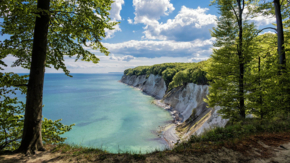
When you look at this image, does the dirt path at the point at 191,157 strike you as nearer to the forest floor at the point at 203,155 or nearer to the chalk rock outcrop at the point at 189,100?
the forest floor at the point at 203,155

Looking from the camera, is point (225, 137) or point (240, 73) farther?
point (240, 73)

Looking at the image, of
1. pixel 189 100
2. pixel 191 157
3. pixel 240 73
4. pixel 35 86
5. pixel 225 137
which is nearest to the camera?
pixel 191 157

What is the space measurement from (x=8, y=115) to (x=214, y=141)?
9.65m

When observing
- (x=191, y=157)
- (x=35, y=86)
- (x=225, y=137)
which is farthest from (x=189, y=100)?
(x=35, y=86)

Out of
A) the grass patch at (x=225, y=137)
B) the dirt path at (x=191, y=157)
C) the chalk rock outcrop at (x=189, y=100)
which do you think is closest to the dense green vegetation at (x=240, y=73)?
the grass patch at (x=225, y=137)

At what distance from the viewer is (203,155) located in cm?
516

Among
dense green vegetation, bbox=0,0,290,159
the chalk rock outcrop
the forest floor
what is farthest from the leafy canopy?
the chalk rock outcrop

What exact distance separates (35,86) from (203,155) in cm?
699

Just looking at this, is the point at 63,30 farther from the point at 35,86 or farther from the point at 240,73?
the point at 240,73

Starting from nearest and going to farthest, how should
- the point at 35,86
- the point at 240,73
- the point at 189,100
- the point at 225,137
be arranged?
the point at 35,86, the point at 225,137, the point at 240,73, the point at 189,100

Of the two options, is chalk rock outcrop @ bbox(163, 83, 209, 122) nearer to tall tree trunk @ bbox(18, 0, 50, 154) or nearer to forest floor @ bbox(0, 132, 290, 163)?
forest floor @ bbox(0, 132, 290, 163)

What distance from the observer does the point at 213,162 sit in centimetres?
475

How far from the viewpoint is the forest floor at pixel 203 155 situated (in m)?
4.88

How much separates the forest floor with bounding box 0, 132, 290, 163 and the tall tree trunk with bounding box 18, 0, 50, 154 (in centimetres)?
57
